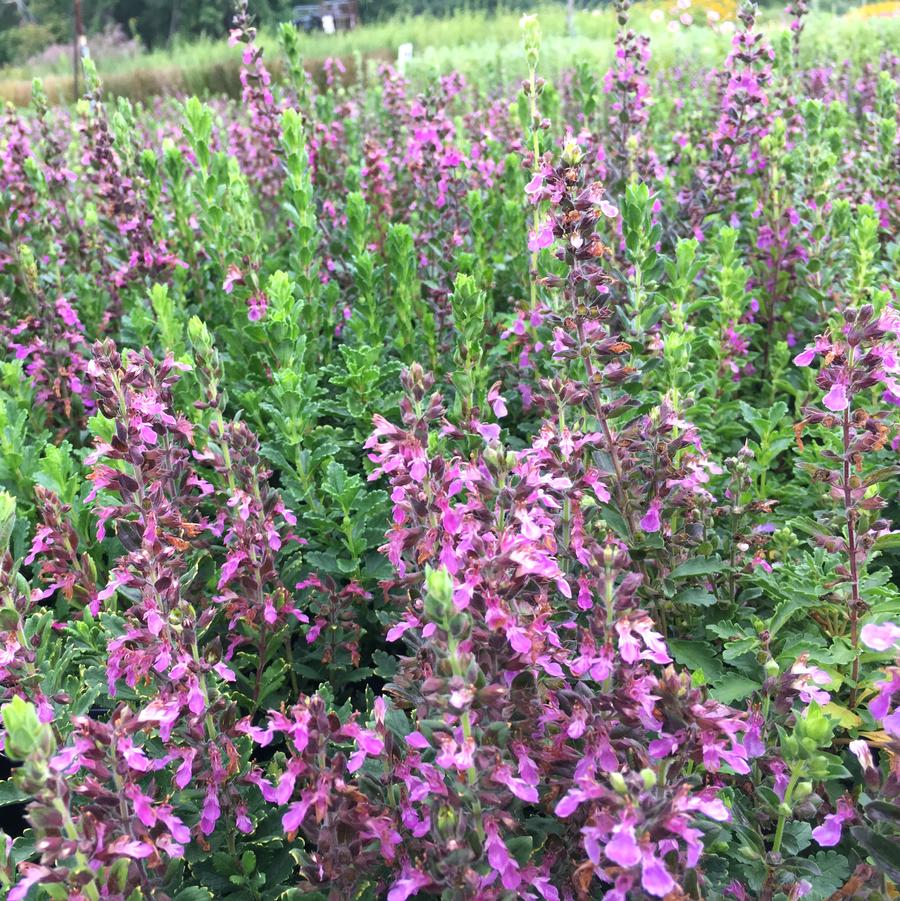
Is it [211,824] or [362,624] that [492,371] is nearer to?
[362,624]

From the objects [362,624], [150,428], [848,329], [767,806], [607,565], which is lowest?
[362,624]

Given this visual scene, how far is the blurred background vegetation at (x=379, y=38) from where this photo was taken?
14.8m

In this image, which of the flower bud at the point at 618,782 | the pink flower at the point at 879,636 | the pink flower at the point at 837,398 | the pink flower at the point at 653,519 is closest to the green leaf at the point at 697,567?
the pink flower at the point at 653,519

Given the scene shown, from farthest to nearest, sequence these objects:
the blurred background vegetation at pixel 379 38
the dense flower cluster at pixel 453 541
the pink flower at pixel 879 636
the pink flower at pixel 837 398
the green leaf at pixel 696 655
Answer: the blurred background vegetation at pixel 379 38, the green leaf at pixel 696 655, the pink flower at pixel 837 398, the dense flower cluster at pixel 453 541, the pink flower at pixel 879 636

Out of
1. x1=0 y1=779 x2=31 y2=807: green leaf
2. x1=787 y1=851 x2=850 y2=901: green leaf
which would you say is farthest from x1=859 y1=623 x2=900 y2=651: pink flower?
x1=0 y1=779 x2=31 y2=807: green leaf

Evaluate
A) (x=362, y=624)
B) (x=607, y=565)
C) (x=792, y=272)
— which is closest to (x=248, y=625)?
(x=362, y=624)

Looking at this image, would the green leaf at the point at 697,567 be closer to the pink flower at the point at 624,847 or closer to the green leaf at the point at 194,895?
the pink flower at the point at 624,847

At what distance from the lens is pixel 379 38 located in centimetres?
2500

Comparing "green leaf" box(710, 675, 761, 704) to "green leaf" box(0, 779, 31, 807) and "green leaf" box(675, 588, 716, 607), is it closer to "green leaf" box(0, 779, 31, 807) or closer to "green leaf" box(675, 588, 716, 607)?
"green leaf" box(675, 588, 716, 607)

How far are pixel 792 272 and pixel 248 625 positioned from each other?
331 cm

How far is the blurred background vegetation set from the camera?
14844mm

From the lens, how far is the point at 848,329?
2.05 m

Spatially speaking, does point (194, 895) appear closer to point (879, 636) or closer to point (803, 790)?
point (803, 790)

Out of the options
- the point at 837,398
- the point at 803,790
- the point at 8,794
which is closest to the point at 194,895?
the point at 8,794
